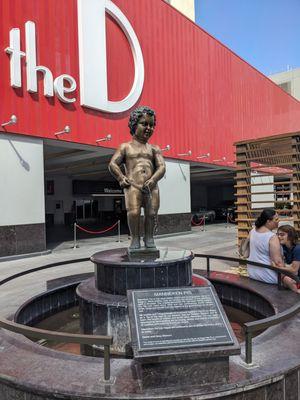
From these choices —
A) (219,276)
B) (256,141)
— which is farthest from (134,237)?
(256,141)

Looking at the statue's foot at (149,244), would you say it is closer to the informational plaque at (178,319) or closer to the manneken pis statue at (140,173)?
the manneken pis statue at (140,173)

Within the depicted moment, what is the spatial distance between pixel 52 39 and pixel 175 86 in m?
7.27

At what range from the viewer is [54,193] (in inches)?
1125

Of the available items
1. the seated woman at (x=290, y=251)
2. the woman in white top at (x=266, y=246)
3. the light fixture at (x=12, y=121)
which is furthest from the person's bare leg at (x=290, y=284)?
the light fixture at (x=12, y=121)

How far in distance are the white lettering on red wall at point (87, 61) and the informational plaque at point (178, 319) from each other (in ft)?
32.5

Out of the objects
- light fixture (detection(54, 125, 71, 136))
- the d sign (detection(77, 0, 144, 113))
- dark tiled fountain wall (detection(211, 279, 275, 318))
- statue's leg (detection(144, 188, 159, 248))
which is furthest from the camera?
the d sign (detection(77, 0, 144, 113))

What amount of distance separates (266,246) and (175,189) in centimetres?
1234

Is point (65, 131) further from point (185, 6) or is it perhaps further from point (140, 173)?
point (185, 6)

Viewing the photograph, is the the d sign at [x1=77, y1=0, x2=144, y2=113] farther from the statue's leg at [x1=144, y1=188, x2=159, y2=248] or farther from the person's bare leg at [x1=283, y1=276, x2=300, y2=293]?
the person's bare leg at [x1=283, y1=276, x2=300, y2=293]

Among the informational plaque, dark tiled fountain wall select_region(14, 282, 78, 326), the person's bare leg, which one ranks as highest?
the informational plaque

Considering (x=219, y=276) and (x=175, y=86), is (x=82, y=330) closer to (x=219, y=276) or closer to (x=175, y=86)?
(x=219, y=276)

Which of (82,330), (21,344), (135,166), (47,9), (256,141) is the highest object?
(47,9)

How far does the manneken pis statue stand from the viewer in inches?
204

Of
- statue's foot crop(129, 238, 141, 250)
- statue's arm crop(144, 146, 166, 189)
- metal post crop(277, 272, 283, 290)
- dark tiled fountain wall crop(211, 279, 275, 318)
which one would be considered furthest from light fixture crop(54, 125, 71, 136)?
metal post crop(277, 272, 283, 290)
